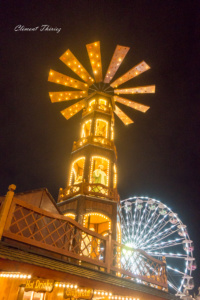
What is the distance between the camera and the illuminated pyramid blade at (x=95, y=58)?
17.5m

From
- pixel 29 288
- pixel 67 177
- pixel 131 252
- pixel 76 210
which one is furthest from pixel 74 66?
pixel 29 288

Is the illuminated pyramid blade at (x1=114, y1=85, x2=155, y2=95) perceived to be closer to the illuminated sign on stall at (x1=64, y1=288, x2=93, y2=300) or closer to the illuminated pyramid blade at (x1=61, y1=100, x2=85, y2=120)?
the illuminated pyramid blade at (x1=61, y1=100, x2=85, y2=120)

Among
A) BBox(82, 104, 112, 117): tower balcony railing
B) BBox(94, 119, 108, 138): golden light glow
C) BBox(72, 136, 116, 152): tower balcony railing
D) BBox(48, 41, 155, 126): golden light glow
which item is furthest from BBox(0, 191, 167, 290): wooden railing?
BBox(82, 104, 112, 117): tower balcony railing

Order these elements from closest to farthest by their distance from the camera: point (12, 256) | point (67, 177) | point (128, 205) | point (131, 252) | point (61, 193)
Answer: point (12, 256)
point (131, 252)
point (61, 193)
point (67, 177)
point (128, 205)

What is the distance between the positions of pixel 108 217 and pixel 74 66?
40.2 feet

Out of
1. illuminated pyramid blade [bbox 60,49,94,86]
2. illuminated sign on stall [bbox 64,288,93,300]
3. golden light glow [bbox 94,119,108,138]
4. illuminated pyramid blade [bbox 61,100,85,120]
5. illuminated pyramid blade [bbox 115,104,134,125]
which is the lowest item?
illuminated sign on stall [bbox 64,288,93,300]

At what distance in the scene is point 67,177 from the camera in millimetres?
14977

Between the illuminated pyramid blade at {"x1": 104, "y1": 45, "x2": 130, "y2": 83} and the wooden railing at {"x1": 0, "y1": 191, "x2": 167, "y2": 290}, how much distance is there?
14.2 meters

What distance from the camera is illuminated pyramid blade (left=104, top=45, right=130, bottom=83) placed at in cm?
1717

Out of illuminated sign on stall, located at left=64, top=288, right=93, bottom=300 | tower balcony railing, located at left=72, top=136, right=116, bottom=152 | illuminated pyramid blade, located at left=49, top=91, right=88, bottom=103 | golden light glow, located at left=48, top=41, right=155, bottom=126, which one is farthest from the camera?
illuminated pyramid blade, located at left=49, top=91, right=88, bottom=103

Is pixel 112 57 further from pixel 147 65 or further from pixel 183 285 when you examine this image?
pixel 183 285

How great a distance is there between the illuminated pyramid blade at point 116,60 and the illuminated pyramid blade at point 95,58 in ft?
2.36

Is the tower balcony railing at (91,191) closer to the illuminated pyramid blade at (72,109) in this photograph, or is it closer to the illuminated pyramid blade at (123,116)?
the illuminated pyramid blade at (72,109)

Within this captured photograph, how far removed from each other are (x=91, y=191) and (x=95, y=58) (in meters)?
11.4
